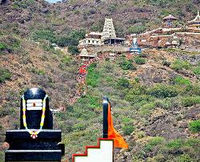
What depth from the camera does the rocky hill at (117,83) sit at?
177 feet

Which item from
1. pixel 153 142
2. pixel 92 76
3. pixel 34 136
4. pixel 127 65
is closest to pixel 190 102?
pixel 153 142

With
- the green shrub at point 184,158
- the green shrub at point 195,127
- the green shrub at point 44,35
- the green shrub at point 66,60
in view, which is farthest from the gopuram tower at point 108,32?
the green shrub at point 184,158

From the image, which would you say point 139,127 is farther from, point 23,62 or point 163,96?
point 23,62

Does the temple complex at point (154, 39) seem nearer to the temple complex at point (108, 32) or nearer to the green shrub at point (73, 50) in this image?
the temple complex at point (108, 32)

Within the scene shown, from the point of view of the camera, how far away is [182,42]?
9331 centimetres

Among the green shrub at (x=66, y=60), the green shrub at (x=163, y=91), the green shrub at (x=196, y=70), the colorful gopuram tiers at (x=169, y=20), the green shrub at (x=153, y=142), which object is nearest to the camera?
the green shrub at (x=153, y=142)

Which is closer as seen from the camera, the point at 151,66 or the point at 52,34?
the point at 151,66

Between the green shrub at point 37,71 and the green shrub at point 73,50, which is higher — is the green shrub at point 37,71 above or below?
below

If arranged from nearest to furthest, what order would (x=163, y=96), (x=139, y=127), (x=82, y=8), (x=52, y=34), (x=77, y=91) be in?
(x=139, y=127) < (x=163, y=96) < (x=77, y=91) < (x=52, y=34) < (x=82, y=8)

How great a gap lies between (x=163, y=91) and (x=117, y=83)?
22.6 feet

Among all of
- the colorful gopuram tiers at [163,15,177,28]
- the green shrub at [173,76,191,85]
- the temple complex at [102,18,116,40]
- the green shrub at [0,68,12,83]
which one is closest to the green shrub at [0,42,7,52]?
the green shrub at [0,68,12,83]

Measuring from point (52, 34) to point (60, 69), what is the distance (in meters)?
27.1

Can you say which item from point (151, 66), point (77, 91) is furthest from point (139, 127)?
point (151, 66)

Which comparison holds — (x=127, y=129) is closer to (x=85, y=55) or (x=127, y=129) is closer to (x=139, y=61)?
(x=139, y=61)
